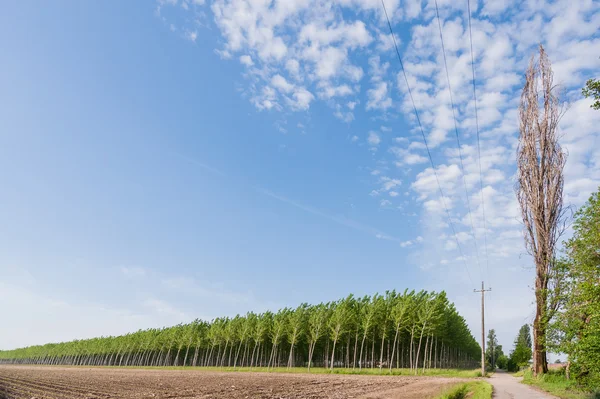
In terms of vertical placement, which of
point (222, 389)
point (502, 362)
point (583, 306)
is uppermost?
point (583, 306)

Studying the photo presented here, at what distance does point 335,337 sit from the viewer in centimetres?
7088

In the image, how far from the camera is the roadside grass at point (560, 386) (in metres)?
20.6

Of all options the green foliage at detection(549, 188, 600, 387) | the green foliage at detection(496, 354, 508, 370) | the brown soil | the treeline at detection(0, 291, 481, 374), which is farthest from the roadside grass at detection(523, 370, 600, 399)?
the green foliage at detection(496, 354, 508, 370)

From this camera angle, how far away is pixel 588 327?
1720 cm

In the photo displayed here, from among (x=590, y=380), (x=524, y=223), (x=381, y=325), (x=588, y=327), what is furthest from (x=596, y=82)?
(x=381, y=325)

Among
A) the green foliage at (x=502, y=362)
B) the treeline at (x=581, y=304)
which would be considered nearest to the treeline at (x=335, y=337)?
the treeline at (x=581, y=304)

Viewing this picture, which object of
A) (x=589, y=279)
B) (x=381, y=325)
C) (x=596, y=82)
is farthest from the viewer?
(x=381, y=325)

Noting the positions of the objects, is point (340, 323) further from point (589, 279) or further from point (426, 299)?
point (589, 279)

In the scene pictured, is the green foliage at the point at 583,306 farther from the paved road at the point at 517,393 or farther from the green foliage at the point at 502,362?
the green foliage at the point at 502,362

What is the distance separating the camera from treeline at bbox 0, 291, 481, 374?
68250mm

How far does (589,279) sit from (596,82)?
14156mm

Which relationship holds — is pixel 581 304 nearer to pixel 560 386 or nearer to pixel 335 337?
pixel 560 386

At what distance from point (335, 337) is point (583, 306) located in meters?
55.0

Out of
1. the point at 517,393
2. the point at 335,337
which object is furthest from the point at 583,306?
the point at 335,337
